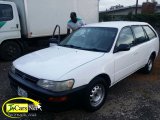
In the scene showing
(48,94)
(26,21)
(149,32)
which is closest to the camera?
(48,94)

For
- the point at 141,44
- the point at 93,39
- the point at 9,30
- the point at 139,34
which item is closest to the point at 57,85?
the point at 93,39

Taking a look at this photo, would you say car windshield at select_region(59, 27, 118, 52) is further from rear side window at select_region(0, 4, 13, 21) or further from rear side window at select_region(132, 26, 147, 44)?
rear side window at select_region(0, 4, 13, 21)

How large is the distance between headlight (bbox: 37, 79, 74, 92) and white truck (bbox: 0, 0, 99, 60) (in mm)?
4363

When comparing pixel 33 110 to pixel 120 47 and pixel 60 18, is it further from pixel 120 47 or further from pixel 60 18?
pixel 60 18

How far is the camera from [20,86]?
11.2 feet

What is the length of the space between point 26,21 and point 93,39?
12.1ft

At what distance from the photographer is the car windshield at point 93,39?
410cm

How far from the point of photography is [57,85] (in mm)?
3055

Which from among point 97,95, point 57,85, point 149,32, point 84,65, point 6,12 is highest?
point 6,12

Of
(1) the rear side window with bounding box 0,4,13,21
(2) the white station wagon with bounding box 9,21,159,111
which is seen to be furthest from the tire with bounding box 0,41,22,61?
(2) the white station wagon with bounding box 9,21,159,111

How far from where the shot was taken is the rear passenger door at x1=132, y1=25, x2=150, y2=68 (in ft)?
15.9

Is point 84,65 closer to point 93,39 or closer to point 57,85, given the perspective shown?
point 57,85

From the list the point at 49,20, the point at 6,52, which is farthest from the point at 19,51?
the point at 49,20

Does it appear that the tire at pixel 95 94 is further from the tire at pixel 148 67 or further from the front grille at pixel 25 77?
the tire at pixel 148 67
